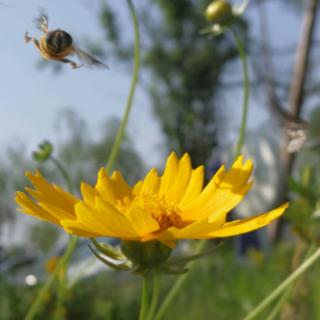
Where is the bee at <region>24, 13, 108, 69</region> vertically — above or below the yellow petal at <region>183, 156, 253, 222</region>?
above

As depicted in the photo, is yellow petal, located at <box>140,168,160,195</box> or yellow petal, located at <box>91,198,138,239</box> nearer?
yellow petal, located at <box>91,198,138,239</box>

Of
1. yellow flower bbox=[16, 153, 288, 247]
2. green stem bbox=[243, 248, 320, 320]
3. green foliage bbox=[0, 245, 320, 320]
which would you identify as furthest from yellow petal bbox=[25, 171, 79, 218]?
green foliage bbox=[0, 245, 320, 320]

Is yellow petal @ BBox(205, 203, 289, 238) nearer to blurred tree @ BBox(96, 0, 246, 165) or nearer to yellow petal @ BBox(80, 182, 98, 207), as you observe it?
yellow petal @ BBox(80, 182, 98, 207)

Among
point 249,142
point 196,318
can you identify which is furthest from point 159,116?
point 196,318

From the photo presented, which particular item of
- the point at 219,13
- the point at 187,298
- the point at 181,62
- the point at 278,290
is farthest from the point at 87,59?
the point at 181,62

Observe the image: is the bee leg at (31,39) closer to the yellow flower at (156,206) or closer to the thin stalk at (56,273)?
the yellow flower at (156,206)

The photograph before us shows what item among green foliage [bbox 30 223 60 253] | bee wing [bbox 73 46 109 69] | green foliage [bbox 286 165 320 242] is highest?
bee wing [bbox 73 46 109 69]
